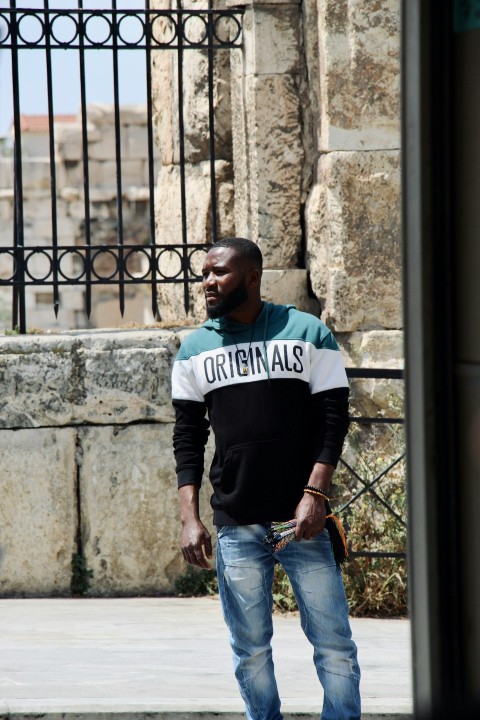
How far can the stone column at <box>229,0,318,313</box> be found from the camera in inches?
241

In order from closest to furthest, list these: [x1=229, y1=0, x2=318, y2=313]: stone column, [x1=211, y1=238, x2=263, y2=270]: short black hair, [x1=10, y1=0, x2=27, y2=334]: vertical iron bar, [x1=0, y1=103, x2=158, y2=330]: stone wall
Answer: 1. [x1=211, y1=238, x2=263, y2=270]: short black hair
2. [x1=10, y1=0, x2=27, y2=334]: vertical iron bar
3. [x1=229, y1=0, x2=318, y2=313]: stone column
4. [x1=0, y1=103, x2=158, y2=330]: stone wall

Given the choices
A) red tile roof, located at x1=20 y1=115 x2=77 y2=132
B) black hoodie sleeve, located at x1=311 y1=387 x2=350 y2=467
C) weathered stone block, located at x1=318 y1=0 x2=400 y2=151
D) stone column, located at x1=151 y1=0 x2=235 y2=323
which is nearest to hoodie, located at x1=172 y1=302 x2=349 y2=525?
black hoodie sleeve, located at x1=311 y1=387 x2=350 y2=467

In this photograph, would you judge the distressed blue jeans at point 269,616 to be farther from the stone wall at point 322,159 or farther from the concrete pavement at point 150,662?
the stone wall at point 322,159

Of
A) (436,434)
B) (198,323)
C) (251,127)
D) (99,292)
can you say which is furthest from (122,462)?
(99,292)

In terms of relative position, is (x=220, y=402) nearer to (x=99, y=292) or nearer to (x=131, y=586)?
(x=131, y=586)

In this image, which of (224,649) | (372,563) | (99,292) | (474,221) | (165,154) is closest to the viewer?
(474,221)

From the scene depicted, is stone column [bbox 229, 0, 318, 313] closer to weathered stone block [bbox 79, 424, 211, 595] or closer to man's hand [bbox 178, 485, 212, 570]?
weathered stone block [bbox 79, 424, 211, 595]

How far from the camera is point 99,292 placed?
24.6 m

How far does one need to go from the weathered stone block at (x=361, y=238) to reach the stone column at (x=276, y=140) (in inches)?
12.7

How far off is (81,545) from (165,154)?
2517mm

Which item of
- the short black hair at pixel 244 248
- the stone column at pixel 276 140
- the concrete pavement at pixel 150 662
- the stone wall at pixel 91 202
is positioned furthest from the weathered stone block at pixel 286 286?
the stone wall at pixel 91 202

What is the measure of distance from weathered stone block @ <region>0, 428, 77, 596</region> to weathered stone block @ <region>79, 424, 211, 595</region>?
89 millimetres

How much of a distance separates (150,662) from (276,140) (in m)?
2.82

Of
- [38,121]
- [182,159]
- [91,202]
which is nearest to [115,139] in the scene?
[182,159]
